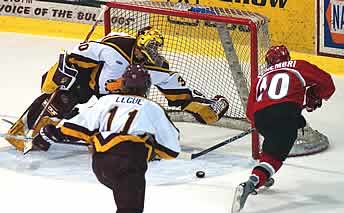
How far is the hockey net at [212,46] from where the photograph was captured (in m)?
6.05

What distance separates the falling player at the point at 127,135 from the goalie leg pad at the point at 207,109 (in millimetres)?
1582

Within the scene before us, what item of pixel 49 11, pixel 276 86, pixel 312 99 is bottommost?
pixel 49 11

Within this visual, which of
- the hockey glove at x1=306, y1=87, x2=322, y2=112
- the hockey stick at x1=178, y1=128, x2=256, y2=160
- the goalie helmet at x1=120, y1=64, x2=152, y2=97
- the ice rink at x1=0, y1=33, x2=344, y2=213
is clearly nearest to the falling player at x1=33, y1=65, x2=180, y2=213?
the goalie helmet at x1=120, y1=64, x2=152, y2=97

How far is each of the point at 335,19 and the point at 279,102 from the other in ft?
9.37

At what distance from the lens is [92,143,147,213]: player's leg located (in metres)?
4.35

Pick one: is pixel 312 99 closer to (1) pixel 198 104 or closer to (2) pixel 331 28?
(1) pixel 198 104

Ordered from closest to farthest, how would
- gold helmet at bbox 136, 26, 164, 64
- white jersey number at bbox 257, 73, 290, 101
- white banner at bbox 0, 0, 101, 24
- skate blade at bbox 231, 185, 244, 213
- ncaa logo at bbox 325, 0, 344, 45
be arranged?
skate blade at bbox 231, 185, 244, 213, white jersey number at bbox 257, 73, 290, 101, gold helmet at bbox 136, 26, 164, 64, ncaa logo at bbox 325, 0, 344, 45, white banner at bbox 0, 0, 101, 24

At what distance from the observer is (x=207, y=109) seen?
20.1 feet

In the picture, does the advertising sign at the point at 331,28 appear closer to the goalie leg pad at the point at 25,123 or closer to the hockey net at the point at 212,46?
the hockey net at the point at 212,46

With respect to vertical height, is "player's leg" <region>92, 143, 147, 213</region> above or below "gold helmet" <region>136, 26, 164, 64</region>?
below

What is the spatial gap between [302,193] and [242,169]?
1.63ft

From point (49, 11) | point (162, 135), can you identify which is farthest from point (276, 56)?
point (49, 11)

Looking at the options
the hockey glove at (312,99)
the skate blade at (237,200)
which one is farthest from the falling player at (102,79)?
the skate blade at (237,200)

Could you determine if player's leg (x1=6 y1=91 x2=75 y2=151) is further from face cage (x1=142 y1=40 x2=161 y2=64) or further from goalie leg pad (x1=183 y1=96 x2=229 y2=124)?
goalie leg pad (x1=183 y1=96 x2=229 y2=124)
